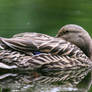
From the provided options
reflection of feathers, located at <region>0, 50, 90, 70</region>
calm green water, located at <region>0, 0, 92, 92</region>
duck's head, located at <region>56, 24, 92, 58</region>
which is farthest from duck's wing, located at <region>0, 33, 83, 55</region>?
calm green water, located at <region>0, 0, 92, 92</region>

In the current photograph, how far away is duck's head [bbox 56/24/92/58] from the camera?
12.2m

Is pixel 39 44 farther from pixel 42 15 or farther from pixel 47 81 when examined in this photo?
pixel 42 15

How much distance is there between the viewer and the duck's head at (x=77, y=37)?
1224cm

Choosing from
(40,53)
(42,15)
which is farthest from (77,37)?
(42,15)

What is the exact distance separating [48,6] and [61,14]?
2.95 metres

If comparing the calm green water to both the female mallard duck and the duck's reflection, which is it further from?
the duck's reflection

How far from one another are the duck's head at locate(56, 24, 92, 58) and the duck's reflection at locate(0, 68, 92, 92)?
0.75m

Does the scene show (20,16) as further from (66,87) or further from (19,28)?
(66,87)

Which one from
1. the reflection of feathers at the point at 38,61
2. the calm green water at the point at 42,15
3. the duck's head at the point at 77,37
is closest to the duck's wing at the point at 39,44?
the reflection of feathers at the point at 38,61

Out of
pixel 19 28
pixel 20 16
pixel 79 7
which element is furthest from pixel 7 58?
pixel 79 7

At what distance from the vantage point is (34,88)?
998 centimetres

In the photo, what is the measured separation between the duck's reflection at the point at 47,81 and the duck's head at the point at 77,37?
29.4 inches

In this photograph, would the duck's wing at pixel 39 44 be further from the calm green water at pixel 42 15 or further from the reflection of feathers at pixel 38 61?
the calm green water at pixel 42 15

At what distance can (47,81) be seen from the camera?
10.6 m
